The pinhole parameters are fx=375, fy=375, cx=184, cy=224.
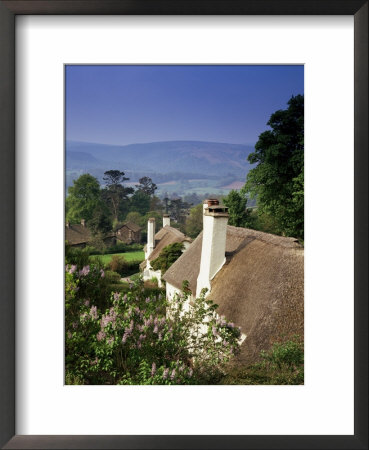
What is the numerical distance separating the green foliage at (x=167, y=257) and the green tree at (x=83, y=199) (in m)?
0.92

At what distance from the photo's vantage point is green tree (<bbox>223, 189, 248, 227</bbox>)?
14.2 ft

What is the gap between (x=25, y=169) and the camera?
2.38 metres

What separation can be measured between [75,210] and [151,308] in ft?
3.88

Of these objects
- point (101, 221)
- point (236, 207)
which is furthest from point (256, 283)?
point (101, 221)

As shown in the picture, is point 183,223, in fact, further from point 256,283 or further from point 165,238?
point 256,283

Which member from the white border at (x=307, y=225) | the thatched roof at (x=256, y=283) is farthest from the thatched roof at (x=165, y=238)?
the white border at (x=307, y=225)

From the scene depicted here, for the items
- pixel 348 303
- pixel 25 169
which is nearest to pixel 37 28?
pixel 25 169

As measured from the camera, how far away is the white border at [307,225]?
2.35 m

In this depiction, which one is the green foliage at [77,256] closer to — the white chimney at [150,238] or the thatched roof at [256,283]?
the white chimney at [150,238]

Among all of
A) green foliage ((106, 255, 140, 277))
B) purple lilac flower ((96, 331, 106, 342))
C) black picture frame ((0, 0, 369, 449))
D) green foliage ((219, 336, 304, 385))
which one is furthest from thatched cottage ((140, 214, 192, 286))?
black picture frame ((0, 0, 369, 449))

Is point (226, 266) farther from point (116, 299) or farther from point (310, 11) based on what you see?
point (310, 11)

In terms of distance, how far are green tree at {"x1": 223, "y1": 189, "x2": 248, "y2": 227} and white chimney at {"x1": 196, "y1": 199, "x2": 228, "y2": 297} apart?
0.36 feet

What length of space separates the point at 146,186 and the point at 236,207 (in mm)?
1095

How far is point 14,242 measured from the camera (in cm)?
234
